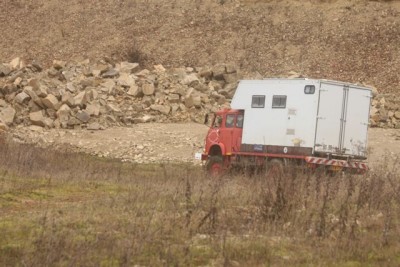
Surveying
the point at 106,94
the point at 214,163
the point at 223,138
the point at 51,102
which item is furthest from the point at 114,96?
the point at 214,163

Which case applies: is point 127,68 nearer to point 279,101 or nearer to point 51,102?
point 51,102

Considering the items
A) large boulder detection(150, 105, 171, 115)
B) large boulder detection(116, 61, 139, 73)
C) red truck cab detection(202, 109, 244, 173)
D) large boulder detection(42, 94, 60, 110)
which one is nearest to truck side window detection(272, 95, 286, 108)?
red truck cab detection(202, 109, 244, 173)

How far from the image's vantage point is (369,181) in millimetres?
13898

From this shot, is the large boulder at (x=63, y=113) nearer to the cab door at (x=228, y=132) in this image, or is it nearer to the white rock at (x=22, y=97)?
the white rock at (x=22, y=97)

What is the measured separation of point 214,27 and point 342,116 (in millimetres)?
29393

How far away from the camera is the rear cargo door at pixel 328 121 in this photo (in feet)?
76.0

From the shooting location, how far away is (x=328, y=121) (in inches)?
918

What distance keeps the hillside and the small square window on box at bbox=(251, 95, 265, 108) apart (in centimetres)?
1916

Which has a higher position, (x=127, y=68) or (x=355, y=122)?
(x=127, y=68)

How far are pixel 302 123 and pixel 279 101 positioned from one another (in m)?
1.24

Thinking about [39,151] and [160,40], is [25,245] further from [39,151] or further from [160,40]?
[160,40]

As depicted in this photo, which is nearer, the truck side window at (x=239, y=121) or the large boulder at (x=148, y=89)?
the truck side window at (x=239, y=121)

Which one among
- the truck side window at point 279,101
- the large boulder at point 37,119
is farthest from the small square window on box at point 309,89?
the large boulder at point 37,119

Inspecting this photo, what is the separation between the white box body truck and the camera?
23141 mm
